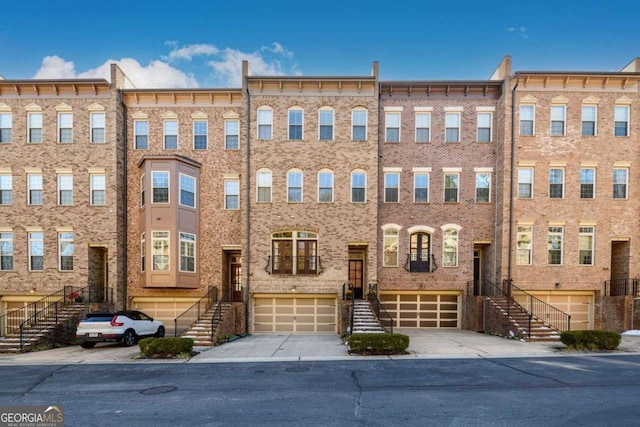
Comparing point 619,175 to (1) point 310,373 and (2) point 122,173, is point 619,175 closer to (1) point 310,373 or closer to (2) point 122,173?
(1) point 310,373

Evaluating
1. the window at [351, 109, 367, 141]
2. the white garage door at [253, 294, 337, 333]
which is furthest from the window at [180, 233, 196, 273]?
the window at [351, 109, 367, 141]

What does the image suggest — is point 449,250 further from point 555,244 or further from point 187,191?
point 187,191

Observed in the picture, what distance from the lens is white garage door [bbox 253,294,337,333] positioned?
18938 mm

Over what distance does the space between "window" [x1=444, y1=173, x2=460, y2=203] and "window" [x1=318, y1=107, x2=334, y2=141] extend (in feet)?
22.1

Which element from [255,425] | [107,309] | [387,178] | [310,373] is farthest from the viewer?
[387,178]

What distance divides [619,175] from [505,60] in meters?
8.51

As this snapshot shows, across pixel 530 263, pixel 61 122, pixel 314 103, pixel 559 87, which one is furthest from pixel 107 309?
pixel 559 87

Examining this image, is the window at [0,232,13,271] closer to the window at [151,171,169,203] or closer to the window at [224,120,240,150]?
the window at [151,171,169,203]

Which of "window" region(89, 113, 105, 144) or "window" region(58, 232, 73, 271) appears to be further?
"window" region(89, 113, 105, 144)

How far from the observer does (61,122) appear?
19047 mm

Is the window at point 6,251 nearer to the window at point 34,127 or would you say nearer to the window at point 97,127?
the window at point 34,127

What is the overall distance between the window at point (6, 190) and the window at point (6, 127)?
6.39 feet

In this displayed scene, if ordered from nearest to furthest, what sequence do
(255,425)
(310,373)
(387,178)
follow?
(255,425)
(310,373)
(387,178)

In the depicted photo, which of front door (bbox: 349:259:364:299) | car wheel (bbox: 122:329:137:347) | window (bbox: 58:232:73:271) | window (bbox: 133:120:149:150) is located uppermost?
window (bbox: 133:120:149:150)
